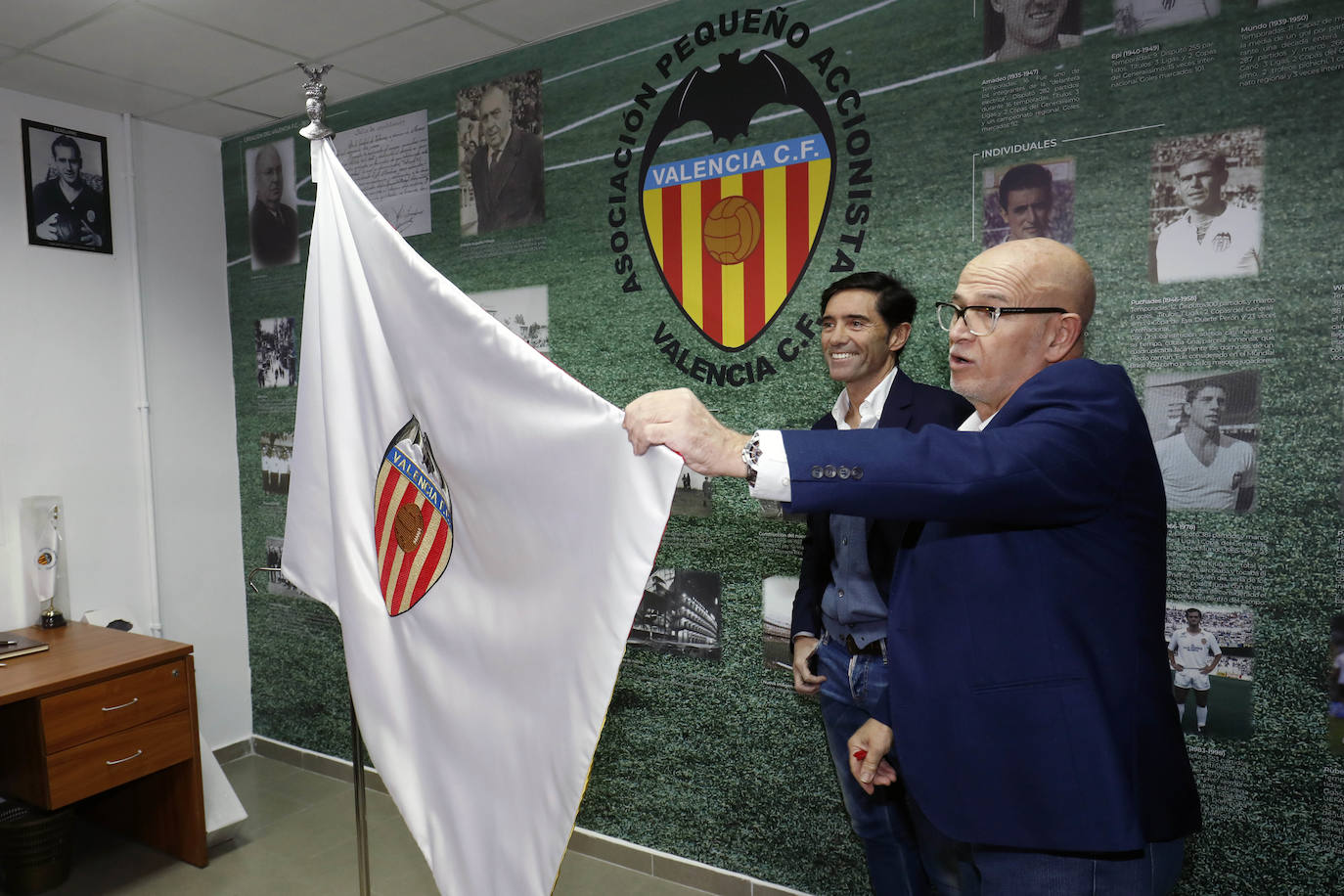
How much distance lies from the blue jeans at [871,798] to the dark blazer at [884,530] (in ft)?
A: 0.41

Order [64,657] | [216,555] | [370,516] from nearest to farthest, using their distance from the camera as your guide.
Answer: [370,516], [64,657], [216,555]

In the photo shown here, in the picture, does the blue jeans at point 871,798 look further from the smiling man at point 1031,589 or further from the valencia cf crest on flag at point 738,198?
the valencia cf crest on flag at point 738,198

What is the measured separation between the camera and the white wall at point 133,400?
3.04 meters

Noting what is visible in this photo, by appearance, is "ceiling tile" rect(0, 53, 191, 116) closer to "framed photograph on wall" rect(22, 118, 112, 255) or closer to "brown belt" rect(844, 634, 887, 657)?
"framed photograph on wall" rect(22, 118, 112, 255)

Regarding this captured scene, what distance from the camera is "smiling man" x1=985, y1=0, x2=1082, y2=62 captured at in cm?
203

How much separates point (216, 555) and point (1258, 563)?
12.2 ft

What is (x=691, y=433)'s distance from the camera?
3.59 feet

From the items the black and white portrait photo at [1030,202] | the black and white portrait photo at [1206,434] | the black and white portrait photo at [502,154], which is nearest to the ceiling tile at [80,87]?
the black and white portrait photo at [502,154]

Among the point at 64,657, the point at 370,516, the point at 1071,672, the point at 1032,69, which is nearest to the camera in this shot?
the point at 1071,672

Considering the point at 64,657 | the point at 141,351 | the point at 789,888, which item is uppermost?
the point at 141,351

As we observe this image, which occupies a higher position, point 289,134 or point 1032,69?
point 289,134

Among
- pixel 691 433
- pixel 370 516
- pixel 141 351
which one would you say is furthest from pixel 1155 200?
pixel 141 351

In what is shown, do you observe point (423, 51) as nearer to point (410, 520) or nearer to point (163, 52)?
point (163, 52)

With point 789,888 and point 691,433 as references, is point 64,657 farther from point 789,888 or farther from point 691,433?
point 691,433
